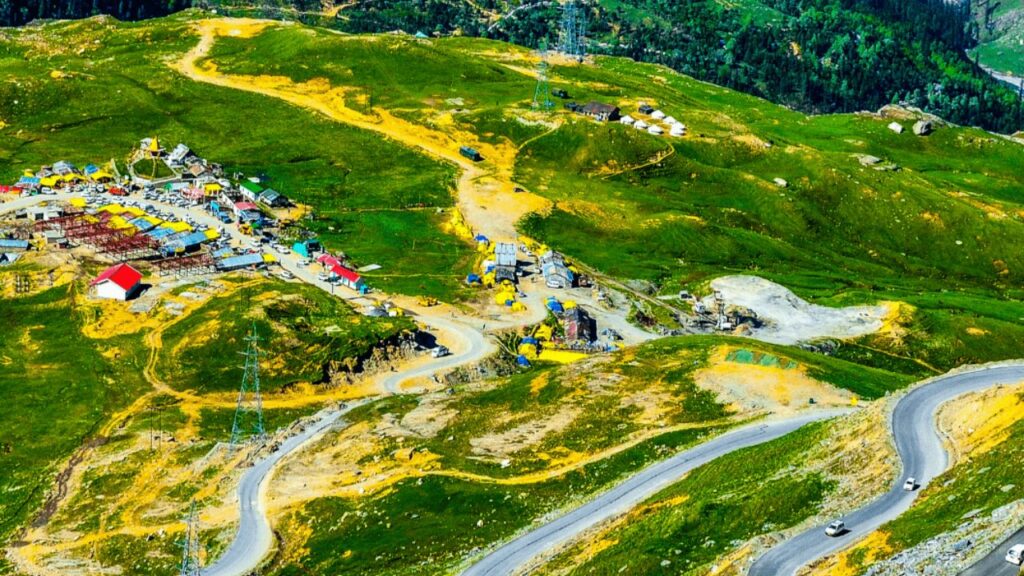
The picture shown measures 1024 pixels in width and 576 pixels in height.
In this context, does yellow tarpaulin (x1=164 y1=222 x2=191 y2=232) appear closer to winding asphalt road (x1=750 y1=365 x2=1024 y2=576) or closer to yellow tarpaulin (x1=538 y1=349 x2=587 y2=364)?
yellow tarpaulin (x1=538 y1=349 x2=587 y2=364)

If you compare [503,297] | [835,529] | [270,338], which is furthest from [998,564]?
[503,297]

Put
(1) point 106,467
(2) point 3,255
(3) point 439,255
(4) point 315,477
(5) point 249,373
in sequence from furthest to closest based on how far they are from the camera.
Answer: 1. (3) point 439,255
2. (2) point 3,255
3. (5) point 249,373
4. (1) point 106,467
5. (4) point 315,477

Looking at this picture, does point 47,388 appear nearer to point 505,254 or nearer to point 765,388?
point 505,254

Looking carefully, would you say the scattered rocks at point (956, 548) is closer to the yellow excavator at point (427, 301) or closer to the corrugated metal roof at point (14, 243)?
the yellow excavator at point (427, 301)

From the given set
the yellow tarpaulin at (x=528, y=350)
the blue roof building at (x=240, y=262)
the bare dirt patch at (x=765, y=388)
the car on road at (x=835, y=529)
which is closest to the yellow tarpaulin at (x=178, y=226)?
the blue roof building at (x=240, y=262)

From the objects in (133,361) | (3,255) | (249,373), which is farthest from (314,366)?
(3,255)

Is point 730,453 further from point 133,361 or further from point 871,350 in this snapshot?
point 133,361
